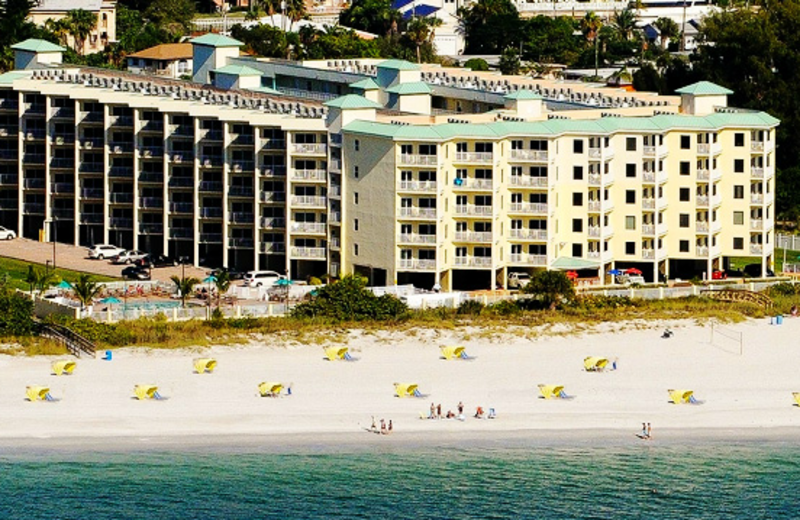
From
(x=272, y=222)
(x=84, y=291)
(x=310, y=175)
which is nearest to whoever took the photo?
(x=84, y=291)

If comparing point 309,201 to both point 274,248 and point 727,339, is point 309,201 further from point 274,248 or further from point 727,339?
point 727,339

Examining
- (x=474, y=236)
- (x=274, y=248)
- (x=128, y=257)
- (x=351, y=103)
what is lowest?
(x=128, y=257)

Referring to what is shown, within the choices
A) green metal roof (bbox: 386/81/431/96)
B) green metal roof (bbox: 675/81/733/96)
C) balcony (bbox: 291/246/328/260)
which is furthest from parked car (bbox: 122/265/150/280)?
green metal roof (bbox: 675/81/733/96)

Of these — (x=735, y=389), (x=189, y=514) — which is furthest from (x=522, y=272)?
(x=189, y=514)

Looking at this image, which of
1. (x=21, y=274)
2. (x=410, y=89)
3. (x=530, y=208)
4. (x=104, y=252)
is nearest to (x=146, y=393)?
(x=21, y=274)

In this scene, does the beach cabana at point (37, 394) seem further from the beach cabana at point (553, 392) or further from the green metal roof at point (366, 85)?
the green metal roof at point (366, 85)

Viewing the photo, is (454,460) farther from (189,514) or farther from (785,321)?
(785,321)

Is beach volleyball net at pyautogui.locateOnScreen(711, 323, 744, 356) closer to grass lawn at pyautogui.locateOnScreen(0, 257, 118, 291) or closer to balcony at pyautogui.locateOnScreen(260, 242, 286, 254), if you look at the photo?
balcony at pyautogui.locateOnScreen(260, 242, 286, 254)
